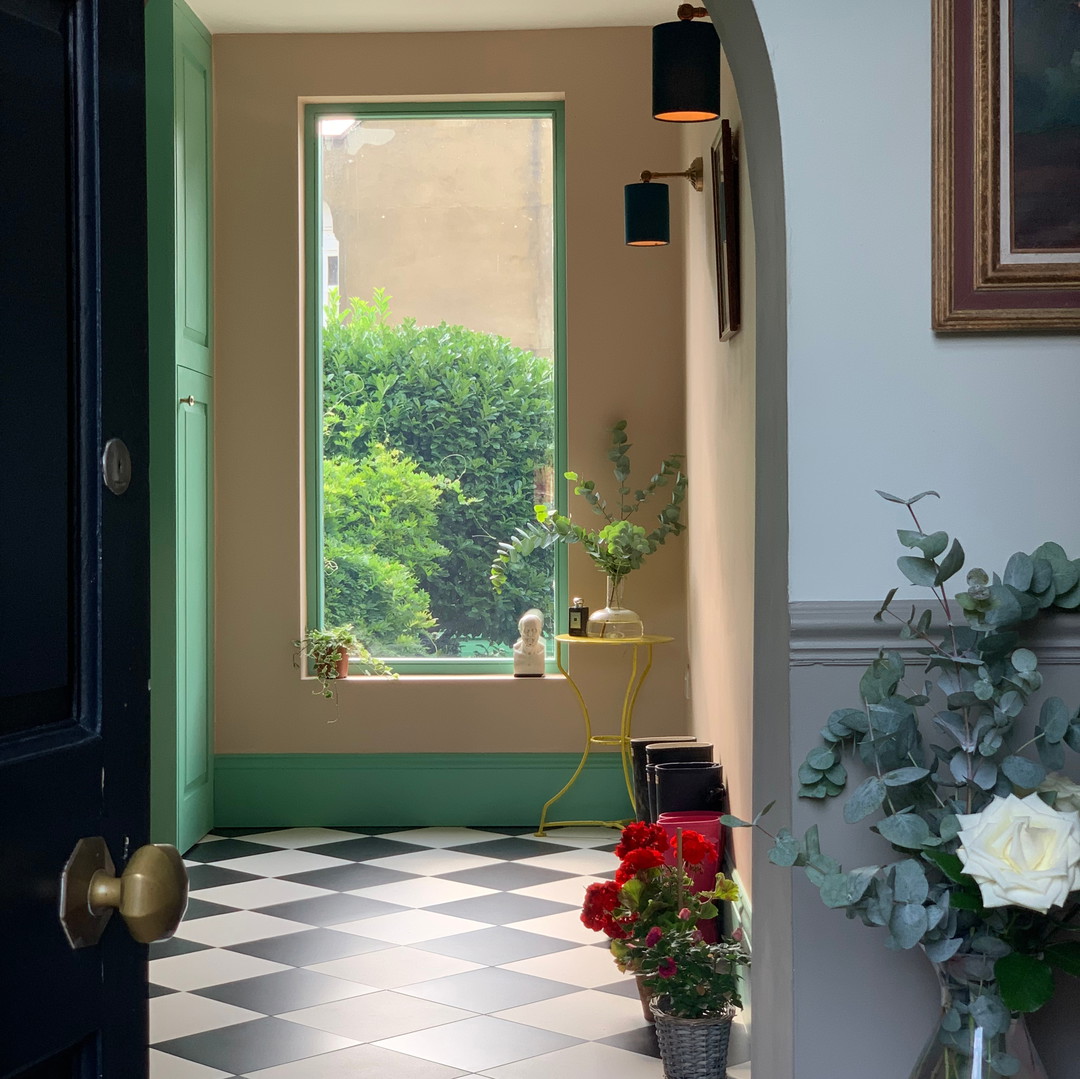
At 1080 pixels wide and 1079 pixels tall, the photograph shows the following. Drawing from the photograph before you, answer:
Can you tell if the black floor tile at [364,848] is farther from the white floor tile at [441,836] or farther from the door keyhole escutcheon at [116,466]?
the door keyhole escutcheon at [116,466]

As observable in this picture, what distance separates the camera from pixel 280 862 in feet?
16.6

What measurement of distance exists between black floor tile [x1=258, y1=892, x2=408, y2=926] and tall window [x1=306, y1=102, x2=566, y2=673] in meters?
1.45

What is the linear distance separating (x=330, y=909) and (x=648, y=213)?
8.89ft

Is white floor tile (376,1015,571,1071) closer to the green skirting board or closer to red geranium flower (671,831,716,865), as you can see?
red geranium flower (671,831,716,865)

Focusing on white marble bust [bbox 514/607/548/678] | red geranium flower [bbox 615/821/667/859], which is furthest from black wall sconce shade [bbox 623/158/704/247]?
red geranium flower [bbox 615/821/667/859]

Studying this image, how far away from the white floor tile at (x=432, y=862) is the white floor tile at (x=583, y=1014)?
137 cm

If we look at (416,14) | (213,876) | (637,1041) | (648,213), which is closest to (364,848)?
(213,876)

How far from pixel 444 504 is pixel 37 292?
4.90 metres

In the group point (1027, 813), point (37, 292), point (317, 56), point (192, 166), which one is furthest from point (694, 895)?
point (317, 56)

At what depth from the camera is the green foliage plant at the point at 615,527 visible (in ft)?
17.1

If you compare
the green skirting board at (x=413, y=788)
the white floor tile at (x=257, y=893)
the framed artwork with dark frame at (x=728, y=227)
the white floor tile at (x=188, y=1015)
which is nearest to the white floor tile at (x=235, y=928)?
the white floor tile at (x=257, y=893)

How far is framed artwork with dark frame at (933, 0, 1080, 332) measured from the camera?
5.44 ft

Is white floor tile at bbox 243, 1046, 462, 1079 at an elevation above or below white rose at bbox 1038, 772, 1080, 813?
below

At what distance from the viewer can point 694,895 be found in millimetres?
3260
